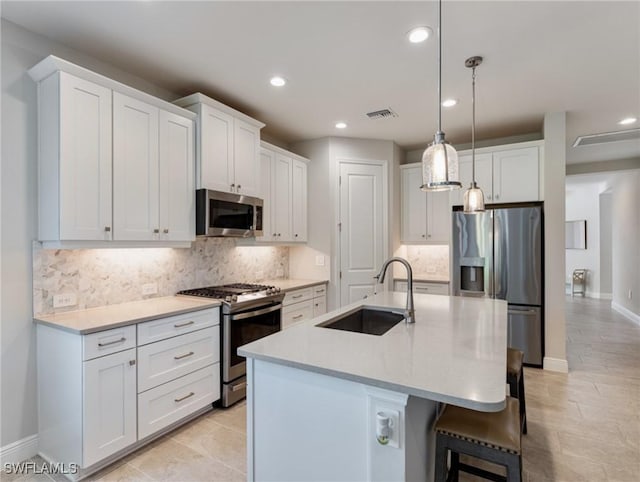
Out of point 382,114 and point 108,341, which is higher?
point 382,114

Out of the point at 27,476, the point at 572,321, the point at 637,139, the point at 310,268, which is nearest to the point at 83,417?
the point at 27,476

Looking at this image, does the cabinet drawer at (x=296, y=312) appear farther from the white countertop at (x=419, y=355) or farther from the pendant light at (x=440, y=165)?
the pendant light at (x=440, y=165)

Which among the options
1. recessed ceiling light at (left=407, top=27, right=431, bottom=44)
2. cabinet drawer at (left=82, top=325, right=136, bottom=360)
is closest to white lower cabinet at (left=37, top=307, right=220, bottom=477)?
cabinet drawer at (left=82, top=325, right=136, bottom=360)

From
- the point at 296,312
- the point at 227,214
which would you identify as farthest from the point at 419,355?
the point at 296,312

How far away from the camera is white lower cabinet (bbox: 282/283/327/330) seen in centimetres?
371

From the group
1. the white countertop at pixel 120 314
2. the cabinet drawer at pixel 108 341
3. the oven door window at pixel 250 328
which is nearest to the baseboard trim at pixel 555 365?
the oven door window at pixel 250 328

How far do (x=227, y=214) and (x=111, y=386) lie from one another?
1606 mm

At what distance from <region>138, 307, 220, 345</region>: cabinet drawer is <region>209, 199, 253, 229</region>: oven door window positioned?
767 mm

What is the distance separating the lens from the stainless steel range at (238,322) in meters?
2.82

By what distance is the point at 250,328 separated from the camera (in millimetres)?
3049

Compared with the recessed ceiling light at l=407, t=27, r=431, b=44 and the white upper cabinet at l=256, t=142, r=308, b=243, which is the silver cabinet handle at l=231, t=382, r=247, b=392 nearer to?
the white upper cabinet at l=256, t=142, r=308, b=243

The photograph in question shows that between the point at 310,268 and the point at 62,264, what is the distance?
277 cm

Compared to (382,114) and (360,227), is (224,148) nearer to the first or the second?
(382,114)

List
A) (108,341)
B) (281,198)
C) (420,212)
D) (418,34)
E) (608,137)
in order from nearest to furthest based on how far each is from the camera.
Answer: (108,341) → (418,34) → (281,198) → (608,137) → (420,212)
